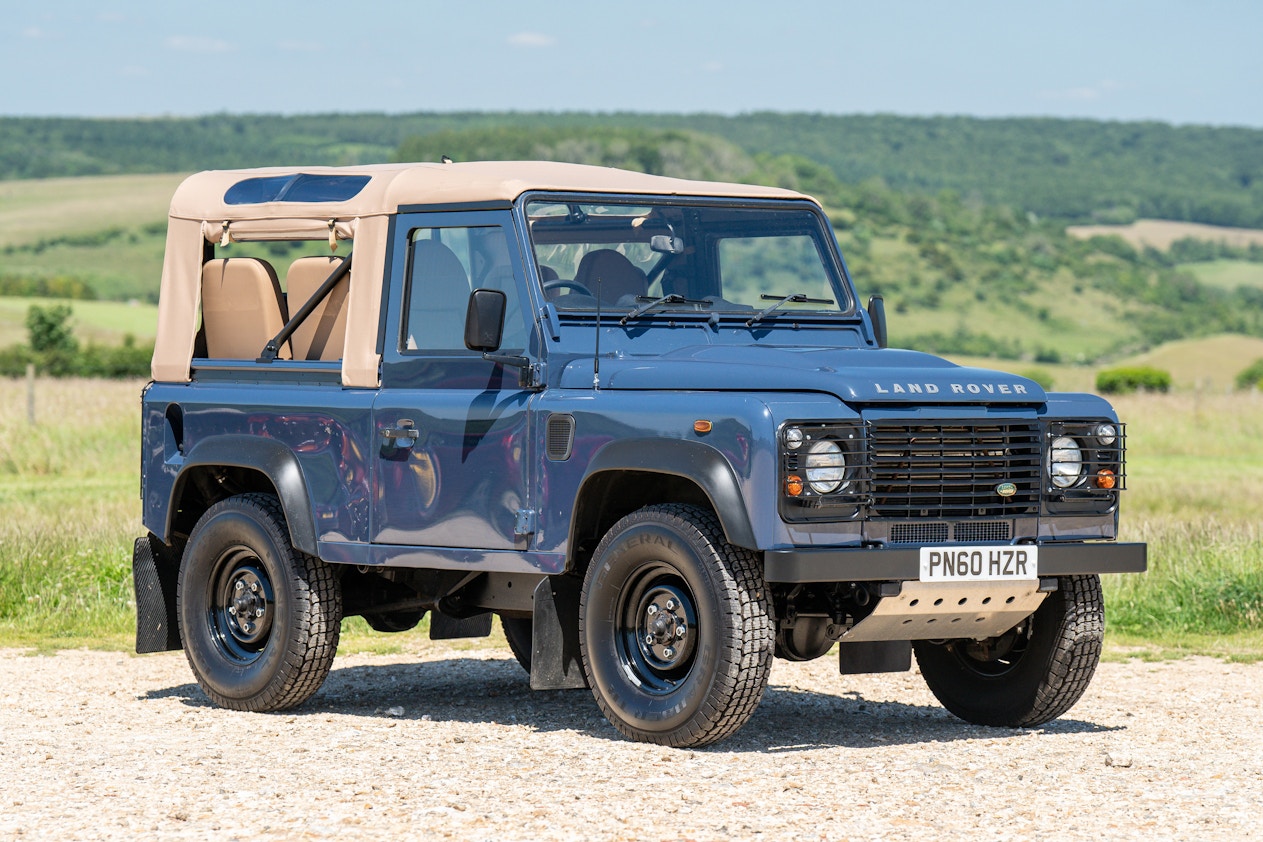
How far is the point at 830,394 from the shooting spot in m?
7.53

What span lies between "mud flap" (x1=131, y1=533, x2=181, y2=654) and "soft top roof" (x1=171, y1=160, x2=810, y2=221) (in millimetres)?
1850

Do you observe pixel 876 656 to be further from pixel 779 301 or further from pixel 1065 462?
pixel 779 301

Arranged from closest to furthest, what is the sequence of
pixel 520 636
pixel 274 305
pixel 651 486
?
pixel 651 486, pixel 274 305, pixel 520 636

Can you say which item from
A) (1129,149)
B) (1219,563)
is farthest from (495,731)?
(1129,149)

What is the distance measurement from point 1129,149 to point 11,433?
180 metres

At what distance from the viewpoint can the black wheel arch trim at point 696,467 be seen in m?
7.35

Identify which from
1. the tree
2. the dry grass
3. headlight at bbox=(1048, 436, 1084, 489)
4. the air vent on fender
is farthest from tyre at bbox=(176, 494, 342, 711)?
the dry grass

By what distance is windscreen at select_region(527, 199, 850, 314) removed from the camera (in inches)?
340

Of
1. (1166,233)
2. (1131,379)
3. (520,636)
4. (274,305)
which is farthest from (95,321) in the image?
(1166,233)

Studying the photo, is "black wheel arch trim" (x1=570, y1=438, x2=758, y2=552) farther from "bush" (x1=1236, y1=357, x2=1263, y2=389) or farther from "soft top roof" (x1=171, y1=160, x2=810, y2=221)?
"bush" (x1=1236, y1=357, x2=1263, y2=389)

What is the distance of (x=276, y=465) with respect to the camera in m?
9.25

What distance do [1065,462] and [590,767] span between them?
242 cm

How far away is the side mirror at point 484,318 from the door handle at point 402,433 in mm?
662

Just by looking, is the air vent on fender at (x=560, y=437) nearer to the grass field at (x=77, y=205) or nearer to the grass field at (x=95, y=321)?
the grass field at (x=95, y=321)
